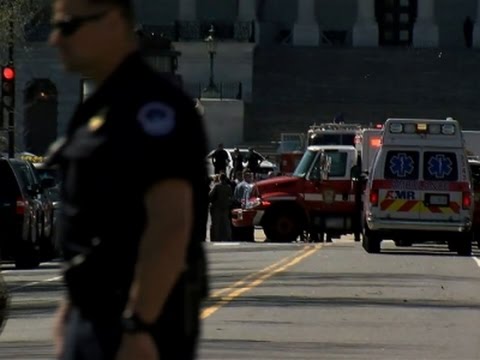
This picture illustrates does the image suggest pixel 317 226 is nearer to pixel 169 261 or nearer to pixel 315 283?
pixel 315 283

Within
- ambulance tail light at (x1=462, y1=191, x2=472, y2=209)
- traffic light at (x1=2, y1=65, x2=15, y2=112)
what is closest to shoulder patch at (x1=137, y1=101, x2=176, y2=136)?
ambulance tail light at (x1=462, y1=191, x2=472, y2=209)

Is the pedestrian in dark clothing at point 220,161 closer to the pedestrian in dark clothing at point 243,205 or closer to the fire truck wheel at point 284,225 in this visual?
the pedestrian in dark clothing at point 243,205

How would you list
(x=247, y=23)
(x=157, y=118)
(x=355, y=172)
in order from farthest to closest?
(x=247, y=23)
(x=355, y=172)
(x=157, y=118)

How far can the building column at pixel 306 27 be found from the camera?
80.9 m

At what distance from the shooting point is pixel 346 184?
39.6 meters

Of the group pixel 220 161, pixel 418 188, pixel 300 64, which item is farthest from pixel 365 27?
pixel 418 188

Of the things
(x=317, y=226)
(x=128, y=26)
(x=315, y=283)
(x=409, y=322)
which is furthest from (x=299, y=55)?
(x=128, y=26)

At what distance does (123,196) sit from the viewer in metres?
5.61

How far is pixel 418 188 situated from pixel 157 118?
26.2m

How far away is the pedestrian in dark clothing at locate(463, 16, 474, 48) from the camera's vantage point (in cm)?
8300

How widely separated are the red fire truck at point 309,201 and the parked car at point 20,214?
373 inches

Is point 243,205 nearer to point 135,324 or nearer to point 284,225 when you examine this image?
point 284,225

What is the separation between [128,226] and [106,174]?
166 mm

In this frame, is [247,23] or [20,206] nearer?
[20,206]
